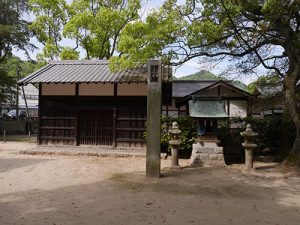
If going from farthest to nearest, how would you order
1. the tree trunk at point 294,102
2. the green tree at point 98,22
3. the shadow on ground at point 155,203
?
the green tree at point 98,22, the tree trunk at point 294,102, the shadow on ground at point 155,203

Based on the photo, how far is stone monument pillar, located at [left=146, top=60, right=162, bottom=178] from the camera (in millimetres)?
10344

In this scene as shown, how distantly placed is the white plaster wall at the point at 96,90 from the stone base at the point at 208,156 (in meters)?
6.01

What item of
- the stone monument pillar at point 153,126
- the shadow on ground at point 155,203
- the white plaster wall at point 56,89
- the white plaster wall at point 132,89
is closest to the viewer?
the shadow on ground at point 155,203

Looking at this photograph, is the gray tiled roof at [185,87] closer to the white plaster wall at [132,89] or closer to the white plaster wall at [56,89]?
the white plaster wall at [132,89]

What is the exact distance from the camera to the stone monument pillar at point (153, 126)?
33.9ft

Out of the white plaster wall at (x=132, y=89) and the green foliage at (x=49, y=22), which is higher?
the green foliage at (x=49, y=22)

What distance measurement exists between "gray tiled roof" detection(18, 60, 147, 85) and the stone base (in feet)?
15.0

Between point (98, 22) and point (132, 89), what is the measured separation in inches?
327

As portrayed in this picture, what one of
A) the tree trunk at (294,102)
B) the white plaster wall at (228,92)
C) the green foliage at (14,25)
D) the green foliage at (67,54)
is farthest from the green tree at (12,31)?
the tree trunk at (294,102)

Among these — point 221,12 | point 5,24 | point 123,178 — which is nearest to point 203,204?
point 123,178

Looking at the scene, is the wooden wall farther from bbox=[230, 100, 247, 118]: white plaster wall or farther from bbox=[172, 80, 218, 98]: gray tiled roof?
bbox=[230, 100, 247, 118]: white plaster wall

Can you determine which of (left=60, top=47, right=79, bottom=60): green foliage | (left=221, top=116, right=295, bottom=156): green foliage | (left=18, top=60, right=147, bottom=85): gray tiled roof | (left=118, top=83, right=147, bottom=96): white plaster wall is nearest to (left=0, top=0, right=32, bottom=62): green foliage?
(left=60, top=47, right=79, bottom=60): green foliage

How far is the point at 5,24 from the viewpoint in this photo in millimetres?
27375

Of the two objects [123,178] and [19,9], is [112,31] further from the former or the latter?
[123,178]
